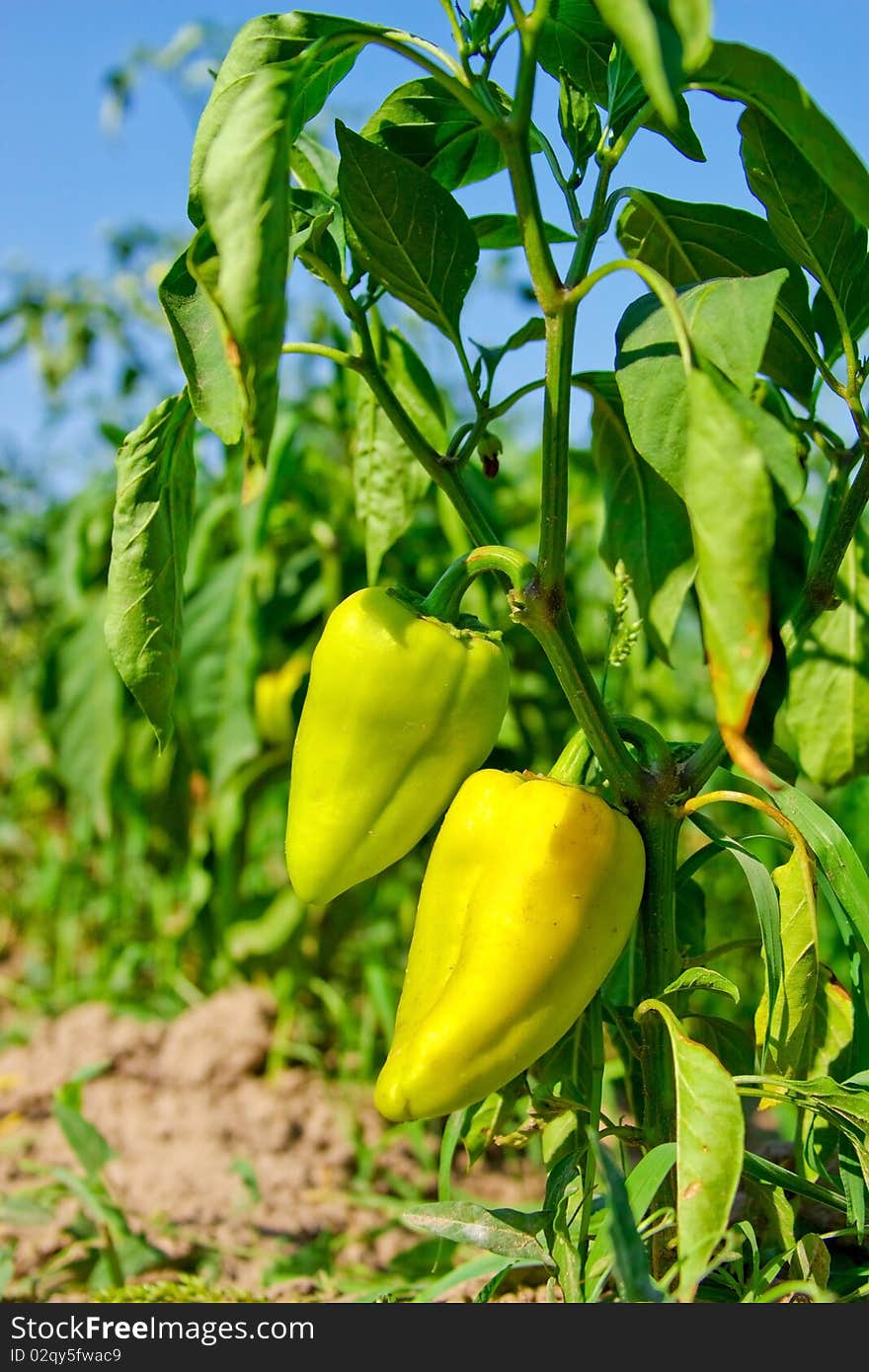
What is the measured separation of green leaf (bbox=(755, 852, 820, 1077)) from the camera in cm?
73

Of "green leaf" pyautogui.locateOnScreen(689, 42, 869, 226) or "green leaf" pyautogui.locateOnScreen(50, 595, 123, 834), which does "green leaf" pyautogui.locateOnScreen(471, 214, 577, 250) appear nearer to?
"green leaf" pyautogui.locateOnScreen(689, 42, 869, 226)

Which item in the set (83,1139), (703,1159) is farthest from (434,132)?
(83,1139)

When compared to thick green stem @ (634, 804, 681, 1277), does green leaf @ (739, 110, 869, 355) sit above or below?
above

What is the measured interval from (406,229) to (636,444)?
0.69ft

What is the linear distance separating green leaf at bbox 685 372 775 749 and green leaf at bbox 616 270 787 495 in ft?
0.35

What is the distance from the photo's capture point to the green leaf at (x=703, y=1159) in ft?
1.93

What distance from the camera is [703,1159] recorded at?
1.99ft

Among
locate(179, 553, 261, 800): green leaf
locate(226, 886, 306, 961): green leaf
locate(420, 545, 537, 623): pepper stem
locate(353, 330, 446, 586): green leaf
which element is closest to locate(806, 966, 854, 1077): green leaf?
locate(420, 545, 537, 623): pepper stem

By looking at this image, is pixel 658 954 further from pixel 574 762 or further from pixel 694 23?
pixel 694 23

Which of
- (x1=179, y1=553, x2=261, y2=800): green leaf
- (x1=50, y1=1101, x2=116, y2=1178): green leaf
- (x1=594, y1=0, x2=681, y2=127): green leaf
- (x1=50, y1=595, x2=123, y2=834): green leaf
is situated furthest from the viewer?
(x1=50, y1=595, x2=123, y2=834): green leaf

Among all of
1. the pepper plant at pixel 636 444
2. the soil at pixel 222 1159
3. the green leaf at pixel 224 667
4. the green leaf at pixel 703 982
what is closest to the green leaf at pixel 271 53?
the pepper plant at pixel 636 444

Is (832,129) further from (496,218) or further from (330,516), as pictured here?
(330,516)

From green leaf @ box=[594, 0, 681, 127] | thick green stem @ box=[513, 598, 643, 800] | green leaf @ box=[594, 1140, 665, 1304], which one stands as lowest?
green leaf @ box=[594, 1140, 665, 1304]
